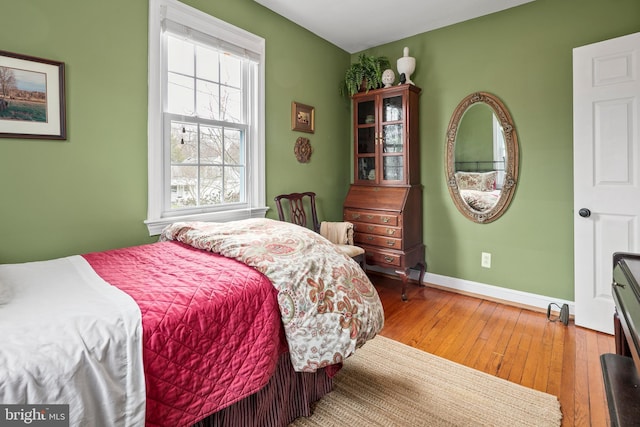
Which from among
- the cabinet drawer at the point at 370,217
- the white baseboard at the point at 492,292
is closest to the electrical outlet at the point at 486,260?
the white baseboard at the point at 492,292

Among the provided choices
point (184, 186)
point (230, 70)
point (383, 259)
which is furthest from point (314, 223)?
point (230, 70)

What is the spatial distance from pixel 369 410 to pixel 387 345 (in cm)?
69

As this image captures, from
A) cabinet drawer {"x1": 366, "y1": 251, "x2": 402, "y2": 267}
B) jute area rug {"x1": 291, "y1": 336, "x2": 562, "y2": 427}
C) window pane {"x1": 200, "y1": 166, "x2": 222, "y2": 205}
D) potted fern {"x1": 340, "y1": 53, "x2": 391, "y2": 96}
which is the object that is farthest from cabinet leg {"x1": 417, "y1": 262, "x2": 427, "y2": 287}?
window pane {"x1": 200, "y1": 166, "x2": 222, "y2": 205}

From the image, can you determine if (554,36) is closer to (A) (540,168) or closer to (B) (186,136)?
(A) (540,168)

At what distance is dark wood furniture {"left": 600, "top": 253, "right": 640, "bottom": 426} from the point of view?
890mm

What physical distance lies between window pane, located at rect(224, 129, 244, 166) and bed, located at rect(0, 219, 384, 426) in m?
1.11

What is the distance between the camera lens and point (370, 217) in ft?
11.0

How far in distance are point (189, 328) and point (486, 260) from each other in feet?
9.59

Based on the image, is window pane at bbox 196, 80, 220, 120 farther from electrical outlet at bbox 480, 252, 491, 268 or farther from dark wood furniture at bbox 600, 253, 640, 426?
electrical outlet at bbox 480, 252, 491, 268

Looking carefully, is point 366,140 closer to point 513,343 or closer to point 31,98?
point 513,343

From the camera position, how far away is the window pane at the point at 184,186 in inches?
95.3

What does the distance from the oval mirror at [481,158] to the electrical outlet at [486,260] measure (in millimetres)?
311

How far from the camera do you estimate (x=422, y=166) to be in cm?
355

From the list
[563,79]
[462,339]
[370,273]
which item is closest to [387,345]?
[462,339]
